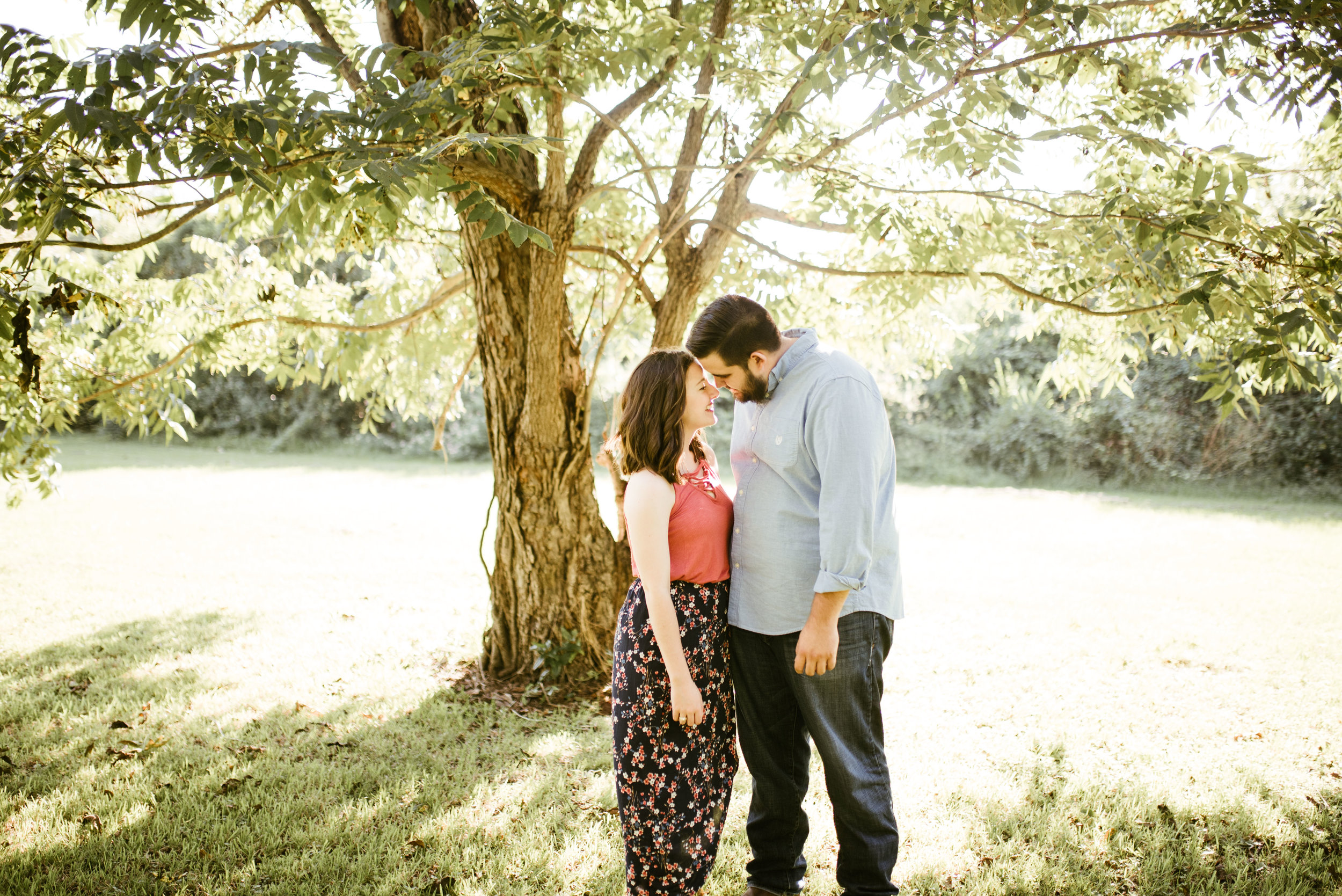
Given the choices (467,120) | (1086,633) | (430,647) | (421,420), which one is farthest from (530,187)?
(421,420)

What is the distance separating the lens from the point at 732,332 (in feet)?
8.44

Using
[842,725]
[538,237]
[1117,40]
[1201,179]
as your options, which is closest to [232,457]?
[538,237]

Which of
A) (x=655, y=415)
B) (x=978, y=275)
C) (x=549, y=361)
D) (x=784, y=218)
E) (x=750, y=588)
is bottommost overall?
(x=750, y=588)

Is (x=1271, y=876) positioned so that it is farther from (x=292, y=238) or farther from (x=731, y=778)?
(x=292, y=238)

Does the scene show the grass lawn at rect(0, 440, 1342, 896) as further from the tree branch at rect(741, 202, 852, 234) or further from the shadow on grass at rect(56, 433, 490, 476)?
the shadow on grass at rect(56, 433, 490, 476)

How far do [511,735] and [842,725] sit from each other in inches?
93.8

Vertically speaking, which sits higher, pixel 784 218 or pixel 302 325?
pixel 784 218

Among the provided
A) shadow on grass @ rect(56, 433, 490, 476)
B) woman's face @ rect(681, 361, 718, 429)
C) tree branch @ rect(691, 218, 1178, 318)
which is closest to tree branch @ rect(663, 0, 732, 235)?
tree branch @ rect(691, 218, 1178, 318)

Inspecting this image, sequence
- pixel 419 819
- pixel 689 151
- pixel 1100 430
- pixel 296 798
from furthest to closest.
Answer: pixel 1100 430, pixel 689 151, pixel 296 798, pixel 419 819

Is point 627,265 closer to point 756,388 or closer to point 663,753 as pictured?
point 756,388

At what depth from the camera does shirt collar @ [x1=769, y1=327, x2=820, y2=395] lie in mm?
2574

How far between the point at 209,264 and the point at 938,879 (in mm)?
6164

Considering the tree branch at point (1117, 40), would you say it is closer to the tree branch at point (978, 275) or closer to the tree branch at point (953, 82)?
the tree branch at point (953, 82)

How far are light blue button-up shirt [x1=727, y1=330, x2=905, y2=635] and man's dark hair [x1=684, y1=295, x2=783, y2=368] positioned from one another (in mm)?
116
